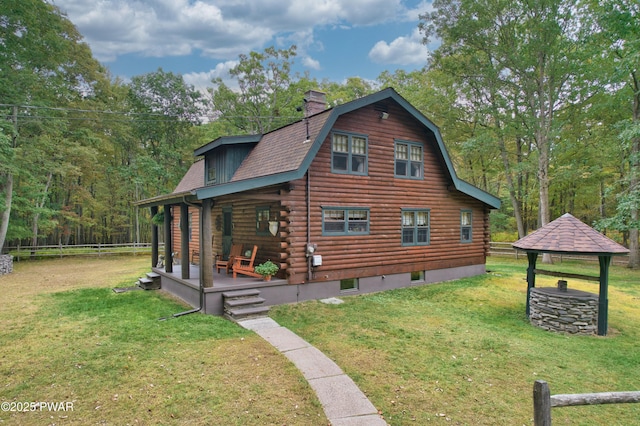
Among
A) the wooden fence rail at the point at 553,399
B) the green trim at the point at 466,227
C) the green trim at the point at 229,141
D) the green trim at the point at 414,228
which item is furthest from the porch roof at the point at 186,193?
the green trim at the point at 466,227

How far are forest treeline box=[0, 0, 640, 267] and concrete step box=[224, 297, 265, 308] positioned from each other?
10.7 m

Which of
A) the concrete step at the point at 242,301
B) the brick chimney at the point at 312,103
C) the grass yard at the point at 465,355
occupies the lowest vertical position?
the grass yard at the point at 465,355

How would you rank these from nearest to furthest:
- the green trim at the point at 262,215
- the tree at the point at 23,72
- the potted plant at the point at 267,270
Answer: the potted plant at the point at 267,270 < the green trim at the point at 262,215 < the tree at the point at 23,72

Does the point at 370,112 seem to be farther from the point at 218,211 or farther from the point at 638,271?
the point at 638,271

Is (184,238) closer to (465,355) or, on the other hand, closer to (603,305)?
(465,355)

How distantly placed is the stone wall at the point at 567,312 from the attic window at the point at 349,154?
6156 millimetres

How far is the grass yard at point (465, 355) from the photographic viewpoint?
4.68 metres

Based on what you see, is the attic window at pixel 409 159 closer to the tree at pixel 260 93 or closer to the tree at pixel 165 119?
the tree at pixel 260 93

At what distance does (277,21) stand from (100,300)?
52.0 feet

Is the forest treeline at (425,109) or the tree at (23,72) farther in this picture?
Result: the forest treeline at (425,109)

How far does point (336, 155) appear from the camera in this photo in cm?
1110

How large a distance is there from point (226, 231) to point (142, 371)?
8.39 meters

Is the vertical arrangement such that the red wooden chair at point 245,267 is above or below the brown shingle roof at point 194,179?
below

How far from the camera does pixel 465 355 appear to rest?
6.43 m
